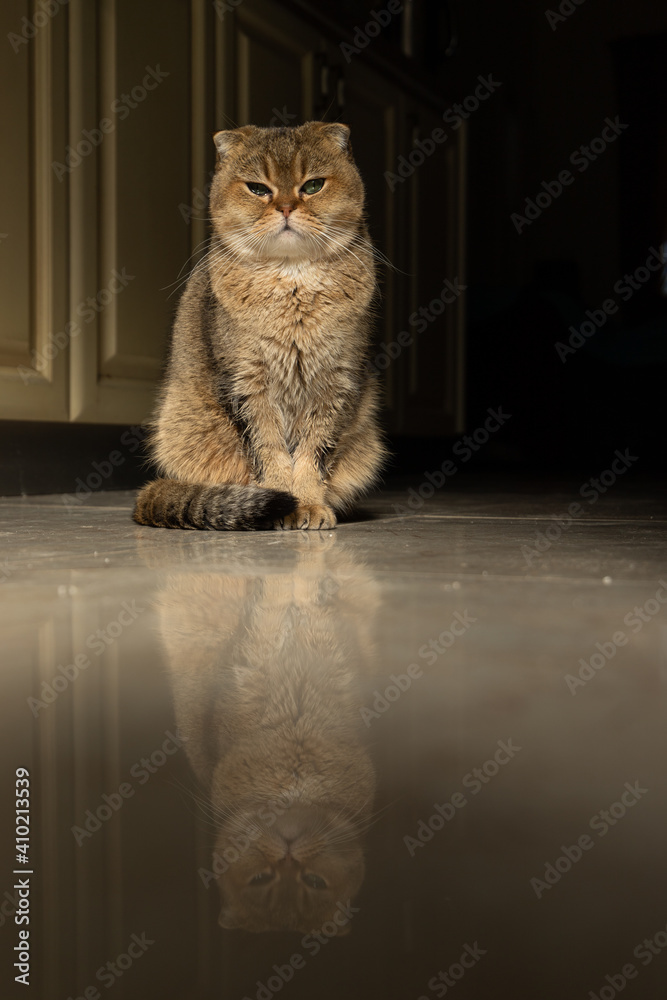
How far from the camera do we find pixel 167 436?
1.96 metres

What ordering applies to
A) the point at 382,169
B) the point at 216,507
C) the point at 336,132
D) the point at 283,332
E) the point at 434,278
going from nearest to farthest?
1. the point at 216,507
2. the point at 283,332
3. the point at 336,132
4. the point at 382,169
5. the point at 434,278

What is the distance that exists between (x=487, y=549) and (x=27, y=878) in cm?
111

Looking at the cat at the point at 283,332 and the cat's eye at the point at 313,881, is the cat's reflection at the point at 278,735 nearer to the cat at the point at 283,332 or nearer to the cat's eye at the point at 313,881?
the cat's eye at the point at 313,881

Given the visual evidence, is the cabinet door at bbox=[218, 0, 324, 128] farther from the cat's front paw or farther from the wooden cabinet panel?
the cat's front paw

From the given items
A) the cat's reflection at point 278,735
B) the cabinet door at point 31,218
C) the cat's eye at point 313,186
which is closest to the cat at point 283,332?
the cat's eye at point 313,186

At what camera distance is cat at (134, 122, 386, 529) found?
70.5 inches

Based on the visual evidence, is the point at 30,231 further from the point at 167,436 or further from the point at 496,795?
the point at 496,795

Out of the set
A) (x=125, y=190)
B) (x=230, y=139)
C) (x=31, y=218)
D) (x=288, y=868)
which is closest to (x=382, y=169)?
(x=125, y=190)

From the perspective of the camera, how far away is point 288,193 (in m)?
1.82

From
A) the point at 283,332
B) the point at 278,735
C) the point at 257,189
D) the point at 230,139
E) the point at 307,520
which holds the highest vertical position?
the point at 230,139

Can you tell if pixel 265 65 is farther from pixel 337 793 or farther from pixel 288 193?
pixel 337 793

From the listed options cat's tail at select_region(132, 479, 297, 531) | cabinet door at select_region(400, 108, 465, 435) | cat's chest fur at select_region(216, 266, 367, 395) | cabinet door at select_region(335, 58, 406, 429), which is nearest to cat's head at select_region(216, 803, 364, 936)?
cat's tail at select_region(132, 479, 297, 531)

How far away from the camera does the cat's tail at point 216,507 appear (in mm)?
1581

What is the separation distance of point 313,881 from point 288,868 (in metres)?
0.02
